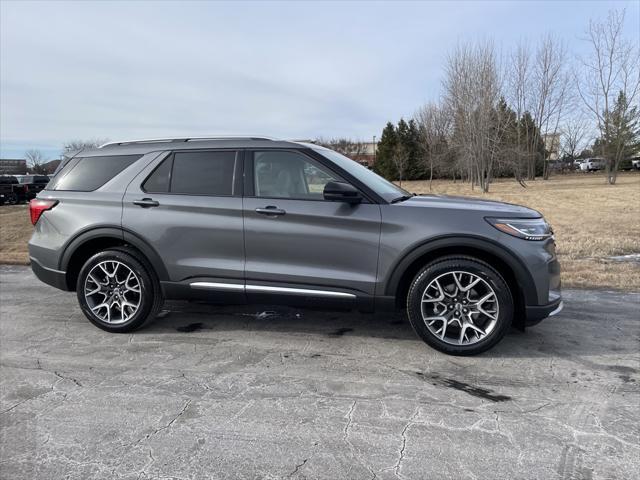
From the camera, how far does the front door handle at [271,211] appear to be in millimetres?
3957

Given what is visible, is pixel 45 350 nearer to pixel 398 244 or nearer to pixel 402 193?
pixel 398 244

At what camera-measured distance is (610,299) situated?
539 centimetres

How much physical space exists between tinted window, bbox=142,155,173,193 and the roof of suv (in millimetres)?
175

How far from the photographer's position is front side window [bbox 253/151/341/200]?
158 inches

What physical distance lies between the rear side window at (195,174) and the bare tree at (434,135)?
135ft

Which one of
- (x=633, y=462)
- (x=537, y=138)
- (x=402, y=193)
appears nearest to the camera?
(x=633, y=462)

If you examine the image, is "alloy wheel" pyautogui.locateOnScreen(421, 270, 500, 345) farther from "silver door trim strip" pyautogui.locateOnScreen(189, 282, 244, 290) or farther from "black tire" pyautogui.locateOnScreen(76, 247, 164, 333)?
"black tire" pyautogui.locateOnScreen(76, 247, 164, 333)

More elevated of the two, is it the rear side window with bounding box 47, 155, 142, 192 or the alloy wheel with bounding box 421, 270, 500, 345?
the rear side window with bounding box 47, 155, 142, 192

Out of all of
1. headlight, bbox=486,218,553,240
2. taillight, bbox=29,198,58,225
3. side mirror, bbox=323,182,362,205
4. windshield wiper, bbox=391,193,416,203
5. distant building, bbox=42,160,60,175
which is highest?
distant building, bbox=42,160,60,175

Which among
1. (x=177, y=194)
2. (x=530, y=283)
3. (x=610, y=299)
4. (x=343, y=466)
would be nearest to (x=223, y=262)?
(x=177, y=194)

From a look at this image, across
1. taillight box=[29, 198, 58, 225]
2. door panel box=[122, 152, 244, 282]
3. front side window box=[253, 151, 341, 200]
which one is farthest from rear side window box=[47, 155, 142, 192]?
front side window box=[253, 151, 341, 200]

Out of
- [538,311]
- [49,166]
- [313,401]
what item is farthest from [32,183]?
[49,166]

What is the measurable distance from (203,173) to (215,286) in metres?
1.05

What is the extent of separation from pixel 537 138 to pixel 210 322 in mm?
46348
